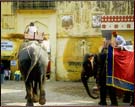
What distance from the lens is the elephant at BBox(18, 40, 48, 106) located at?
7.80 meters

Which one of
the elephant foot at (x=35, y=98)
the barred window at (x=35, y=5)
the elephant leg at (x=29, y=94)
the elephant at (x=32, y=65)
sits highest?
the barred window at (x=35, y=5)

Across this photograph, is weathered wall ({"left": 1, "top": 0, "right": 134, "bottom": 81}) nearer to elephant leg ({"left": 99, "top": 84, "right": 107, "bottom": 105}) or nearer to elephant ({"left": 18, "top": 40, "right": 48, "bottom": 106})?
elephant leg ({"left": 99, "top": 84, "right": 107, "bottom": 105})

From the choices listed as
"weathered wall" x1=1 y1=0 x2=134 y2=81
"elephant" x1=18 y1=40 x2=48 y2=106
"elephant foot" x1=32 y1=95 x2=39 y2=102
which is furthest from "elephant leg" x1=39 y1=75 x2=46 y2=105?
"weathered wall" x1=1 y1=0 x2=134 y2=81

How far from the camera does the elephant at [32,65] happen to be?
7.80 metres

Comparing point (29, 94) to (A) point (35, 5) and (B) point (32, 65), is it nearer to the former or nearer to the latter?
(B) point (32, 65)

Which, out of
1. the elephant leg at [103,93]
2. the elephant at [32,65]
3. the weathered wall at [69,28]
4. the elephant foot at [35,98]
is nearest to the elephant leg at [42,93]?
the elephant at [32,65]

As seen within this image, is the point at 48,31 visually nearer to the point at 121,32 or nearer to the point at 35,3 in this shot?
the point at 35,3

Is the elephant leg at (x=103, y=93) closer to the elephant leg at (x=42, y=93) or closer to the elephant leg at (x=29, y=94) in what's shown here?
the elephant leg at (x=42, y=93)

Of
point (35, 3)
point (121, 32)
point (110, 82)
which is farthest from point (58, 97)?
point (35, 3)

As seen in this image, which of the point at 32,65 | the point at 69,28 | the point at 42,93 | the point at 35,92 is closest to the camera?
the point at 32,65

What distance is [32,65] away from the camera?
7.76 meters

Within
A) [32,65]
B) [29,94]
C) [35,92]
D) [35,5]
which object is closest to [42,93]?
[29,94]

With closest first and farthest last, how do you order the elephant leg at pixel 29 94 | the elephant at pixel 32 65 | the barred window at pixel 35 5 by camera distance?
the elephant at pixel 32 65, the elephant leg at pixel 29 94, the barred window at pixel 35 5

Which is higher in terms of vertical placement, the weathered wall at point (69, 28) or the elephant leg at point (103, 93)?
the weathered wall at point (69, 28)
